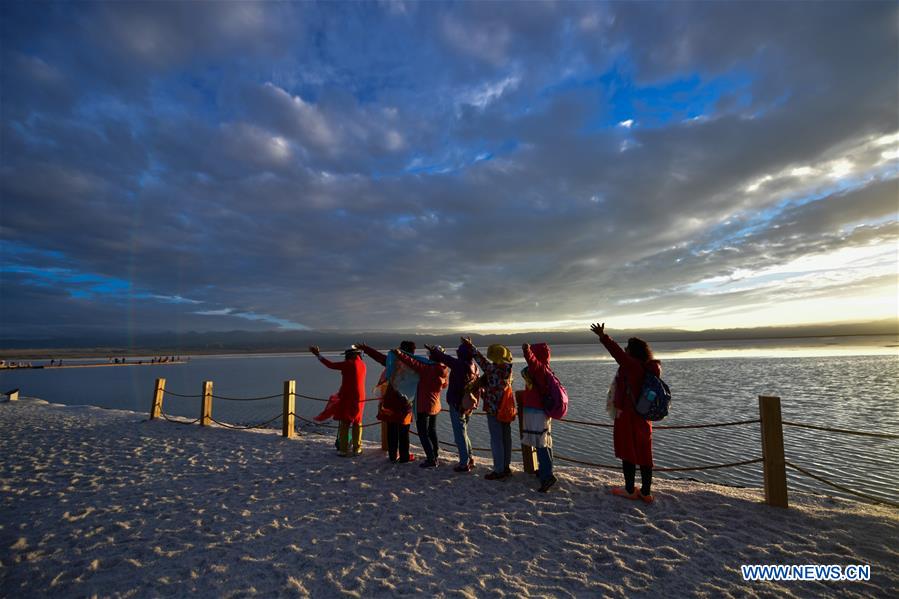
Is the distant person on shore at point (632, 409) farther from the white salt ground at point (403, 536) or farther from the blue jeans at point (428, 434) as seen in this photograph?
the blue jeans at point (428, 434)

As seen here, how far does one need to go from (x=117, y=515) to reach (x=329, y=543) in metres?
3.16

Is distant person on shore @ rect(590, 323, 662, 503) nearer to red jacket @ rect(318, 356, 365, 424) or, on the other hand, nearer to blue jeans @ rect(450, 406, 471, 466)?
blue jeans @ rect(450, 406, 471, 466)

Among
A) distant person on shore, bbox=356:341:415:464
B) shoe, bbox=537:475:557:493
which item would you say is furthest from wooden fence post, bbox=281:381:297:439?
shoe, bbox=537:475:557:493

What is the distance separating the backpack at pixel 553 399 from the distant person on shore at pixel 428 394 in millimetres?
1948

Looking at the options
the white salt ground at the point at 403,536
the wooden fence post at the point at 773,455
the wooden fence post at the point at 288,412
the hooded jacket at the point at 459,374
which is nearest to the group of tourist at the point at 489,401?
the hooded jacket at the point at 459,374

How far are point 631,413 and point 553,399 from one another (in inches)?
40.1

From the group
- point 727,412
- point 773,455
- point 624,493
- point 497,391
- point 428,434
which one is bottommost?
point 727,412

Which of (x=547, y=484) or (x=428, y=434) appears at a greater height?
(x=428, y=434)

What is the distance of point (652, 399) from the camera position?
195 inches

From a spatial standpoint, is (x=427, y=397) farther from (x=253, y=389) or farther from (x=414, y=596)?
(x=253, y=389)

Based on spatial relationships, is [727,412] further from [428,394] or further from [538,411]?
[428,394]

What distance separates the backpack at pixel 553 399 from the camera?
5629 mm

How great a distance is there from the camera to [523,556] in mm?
4203

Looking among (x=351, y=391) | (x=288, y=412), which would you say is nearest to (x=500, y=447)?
(x=351, y=391)
